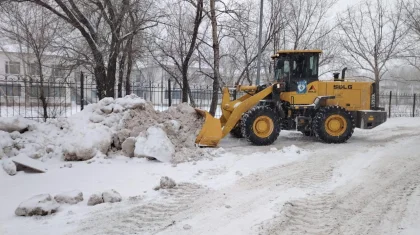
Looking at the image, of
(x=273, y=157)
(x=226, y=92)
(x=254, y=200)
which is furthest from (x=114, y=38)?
(x=254, y=200)

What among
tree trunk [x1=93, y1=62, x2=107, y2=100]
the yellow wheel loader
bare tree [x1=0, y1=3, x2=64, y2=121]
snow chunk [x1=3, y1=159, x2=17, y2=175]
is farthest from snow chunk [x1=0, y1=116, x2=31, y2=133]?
bare tree [x1=0, y1=3, x2=64, y2=121]

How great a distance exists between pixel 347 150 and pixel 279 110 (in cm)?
225

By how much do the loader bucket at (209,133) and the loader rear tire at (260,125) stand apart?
984 mm

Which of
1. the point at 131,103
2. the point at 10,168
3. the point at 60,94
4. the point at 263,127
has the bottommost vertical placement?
the point at 10,168

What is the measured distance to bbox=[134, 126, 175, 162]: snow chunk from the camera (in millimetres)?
7130

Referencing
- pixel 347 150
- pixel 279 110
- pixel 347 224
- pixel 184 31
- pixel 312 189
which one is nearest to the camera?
pixel 347 224

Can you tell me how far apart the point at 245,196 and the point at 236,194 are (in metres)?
0.17

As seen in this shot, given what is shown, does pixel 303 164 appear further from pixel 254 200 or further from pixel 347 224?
pixel 347 224

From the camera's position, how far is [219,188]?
555 centimetres

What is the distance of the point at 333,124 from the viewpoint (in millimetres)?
10117

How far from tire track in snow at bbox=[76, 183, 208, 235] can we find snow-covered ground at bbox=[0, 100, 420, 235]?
12mm

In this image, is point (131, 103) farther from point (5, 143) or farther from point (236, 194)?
point (236, 194)

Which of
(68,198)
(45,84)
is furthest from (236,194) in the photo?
(45,84)

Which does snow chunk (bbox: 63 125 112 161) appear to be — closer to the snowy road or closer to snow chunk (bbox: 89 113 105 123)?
the snowy road
